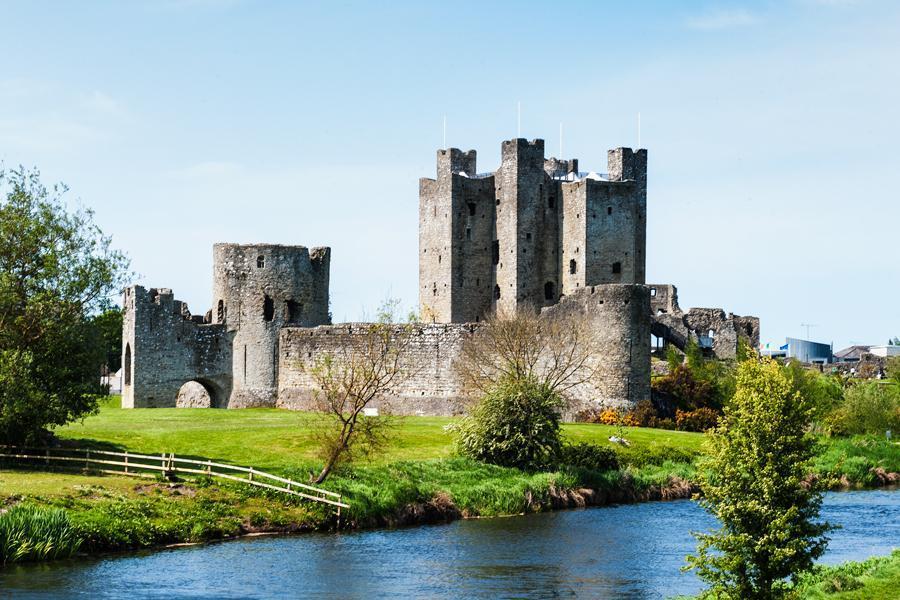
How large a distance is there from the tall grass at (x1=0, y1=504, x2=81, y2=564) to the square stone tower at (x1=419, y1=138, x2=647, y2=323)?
48337 mm

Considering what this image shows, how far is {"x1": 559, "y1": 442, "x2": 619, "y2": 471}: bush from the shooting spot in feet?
158

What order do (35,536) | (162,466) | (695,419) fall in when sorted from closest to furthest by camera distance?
(35,536)
(162,466)
(695,419)

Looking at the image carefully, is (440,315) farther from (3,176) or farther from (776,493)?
(776,493)

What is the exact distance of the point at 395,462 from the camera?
4475 centimetres

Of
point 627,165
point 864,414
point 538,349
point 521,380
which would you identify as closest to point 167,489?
point 521,380

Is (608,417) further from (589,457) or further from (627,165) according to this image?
(627,165)

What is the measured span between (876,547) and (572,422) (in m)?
23.0

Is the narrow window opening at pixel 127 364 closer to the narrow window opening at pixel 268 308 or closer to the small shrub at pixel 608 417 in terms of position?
the narrow window opening at pixel 268 308

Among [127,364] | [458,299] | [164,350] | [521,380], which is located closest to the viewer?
[521,380]

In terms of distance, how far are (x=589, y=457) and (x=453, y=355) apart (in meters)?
13.4

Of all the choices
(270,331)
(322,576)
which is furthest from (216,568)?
(270,331)

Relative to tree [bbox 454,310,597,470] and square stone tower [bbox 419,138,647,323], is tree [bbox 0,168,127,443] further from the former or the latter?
square stone tower [bbox 419,138,647,323]

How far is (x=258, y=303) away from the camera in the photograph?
217 ft

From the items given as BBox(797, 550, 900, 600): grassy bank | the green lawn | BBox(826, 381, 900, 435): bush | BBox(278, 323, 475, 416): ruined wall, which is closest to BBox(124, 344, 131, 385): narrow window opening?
the green lawn
